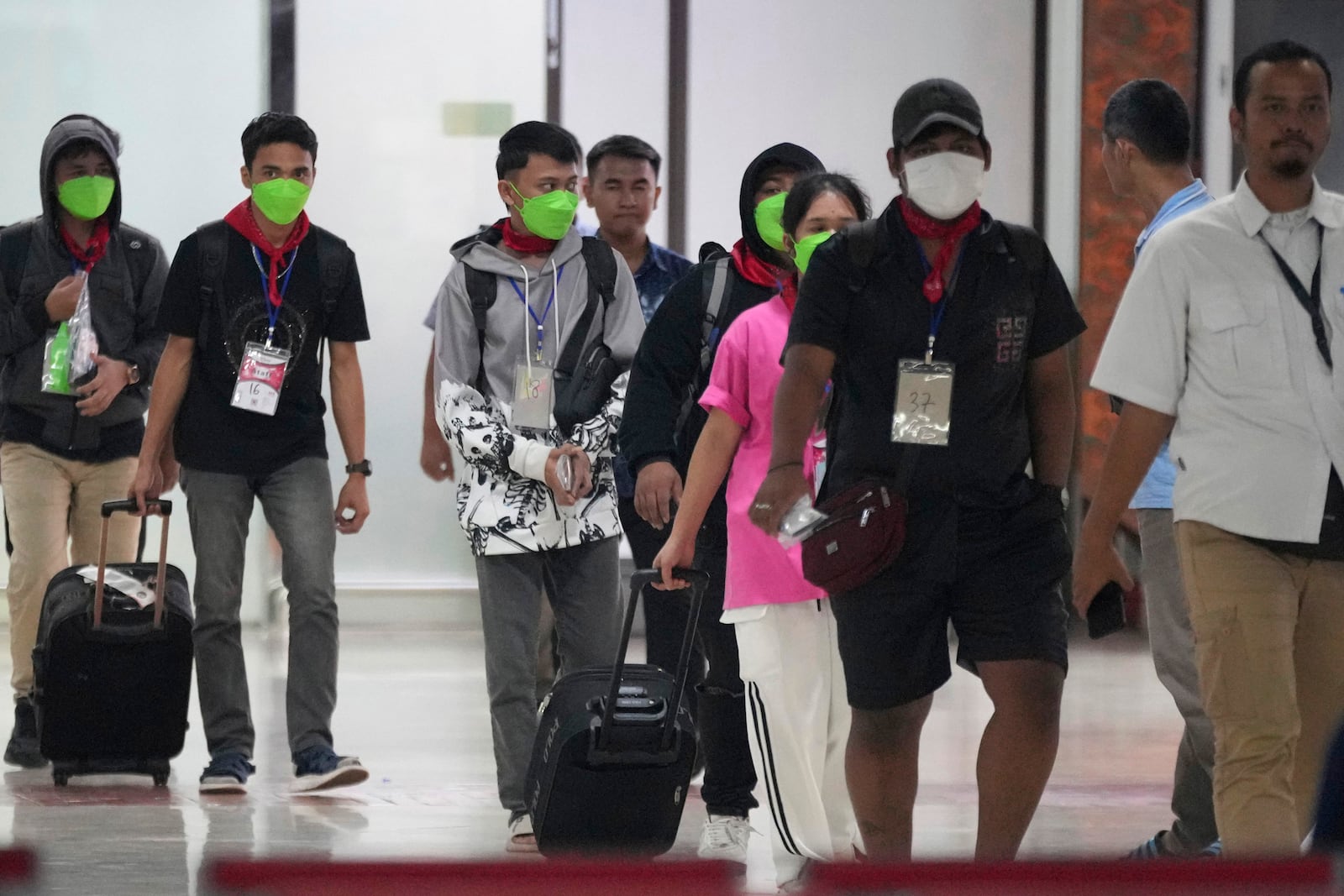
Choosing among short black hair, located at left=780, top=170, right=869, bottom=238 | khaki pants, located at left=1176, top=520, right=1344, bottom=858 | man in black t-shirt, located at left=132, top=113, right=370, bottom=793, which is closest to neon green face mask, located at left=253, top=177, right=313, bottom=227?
man in black t-shirt, located at left=132, top=113, right=370, bottom=793

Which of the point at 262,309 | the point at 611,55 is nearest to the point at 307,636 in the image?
the point at 262,309

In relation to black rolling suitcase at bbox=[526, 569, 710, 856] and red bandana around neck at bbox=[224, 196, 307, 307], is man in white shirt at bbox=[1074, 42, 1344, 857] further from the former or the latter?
red bandana around neck at bbox=[224, 196, 307, 307]

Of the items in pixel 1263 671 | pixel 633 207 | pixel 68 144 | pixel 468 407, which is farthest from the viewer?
pixel 633 207

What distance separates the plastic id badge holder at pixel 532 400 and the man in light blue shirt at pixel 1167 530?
54.4 inches

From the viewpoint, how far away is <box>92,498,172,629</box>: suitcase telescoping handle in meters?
5.45

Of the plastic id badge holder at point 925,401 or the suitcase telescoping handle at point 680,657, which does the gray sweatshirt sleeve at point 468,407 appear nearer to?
the suitcase telescoping handle at point 680,657

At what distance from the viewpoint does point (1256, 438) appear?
11.5 feet

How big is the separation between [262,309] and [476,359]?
95 centimetres

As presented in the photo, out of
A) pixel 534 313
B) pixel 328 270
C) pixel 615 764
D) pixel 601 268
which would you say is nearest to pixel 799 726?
pixel 615 764

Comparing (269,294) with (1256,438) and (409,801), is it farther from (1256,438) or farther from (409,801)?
(1256,438)

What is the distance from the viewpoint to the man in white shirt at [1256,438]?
11.3 feet

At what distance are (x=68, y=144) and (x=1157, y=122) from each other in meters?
3.15

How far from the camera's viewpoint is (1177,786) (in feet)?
14.5

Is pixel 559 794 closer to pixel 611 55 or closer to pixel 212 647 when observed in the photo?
pixel 212 647
